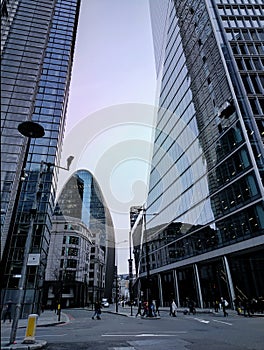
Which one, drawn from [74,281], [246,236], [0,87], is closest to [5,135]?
[0,87]

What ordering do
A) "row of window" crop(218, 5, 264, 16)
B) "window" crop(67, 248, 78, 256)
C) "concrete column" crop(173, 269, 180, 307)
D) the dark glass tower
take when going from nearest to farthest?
"row of window" crop(218, 5, 264, 16)
"concrete column" crop(173, 269, 180, 307)
"window" crop(67, 248, 78, 256)
the dark glass tower

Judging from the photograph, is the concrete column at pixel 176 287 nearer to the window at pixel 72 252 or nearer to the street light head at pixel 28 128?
the window at pixel 72 252

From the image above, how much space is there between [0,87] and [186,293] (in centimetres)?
4585

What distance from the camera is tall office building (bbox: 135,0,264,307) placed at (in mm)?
29109

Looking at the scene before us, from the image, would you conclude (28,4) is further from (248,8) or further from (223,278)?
(248,8)

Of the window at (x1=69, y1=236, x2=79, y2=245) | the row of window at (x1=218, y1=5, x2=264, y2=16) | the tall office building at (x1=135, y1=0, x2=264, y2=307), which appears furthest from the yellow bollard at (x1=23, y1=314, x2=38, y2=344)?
the window at (x1=69, y1=236, x2=79, y2=245)

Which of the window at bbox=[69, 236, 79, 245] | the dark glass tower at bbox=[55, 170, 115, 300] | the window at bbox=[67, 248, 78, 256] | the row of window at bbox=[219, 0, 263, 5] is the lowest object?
the window at bbox=[67, 248, 78, 256]

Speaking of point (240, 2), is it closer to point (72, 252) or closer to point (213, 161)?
point (213, 161)

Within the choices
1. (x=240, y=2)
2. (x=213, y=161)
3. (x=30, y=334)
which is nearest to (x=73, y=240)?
(x=213, y=161)

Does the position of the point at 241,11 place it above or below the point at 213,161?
above

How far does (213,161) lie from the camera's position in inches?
1432

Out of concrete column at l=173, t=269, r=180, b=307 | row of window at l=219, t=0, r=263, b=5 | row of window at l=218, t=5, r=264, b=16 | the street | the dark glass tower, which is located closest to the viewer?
the street

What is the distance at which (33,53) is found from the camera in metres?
6.96

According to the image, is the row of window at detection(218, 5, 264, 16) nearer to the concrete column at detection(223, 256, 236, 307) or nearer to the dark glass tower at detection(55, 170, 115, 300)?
the concrete column at detection(223, 256, 236, 307)
